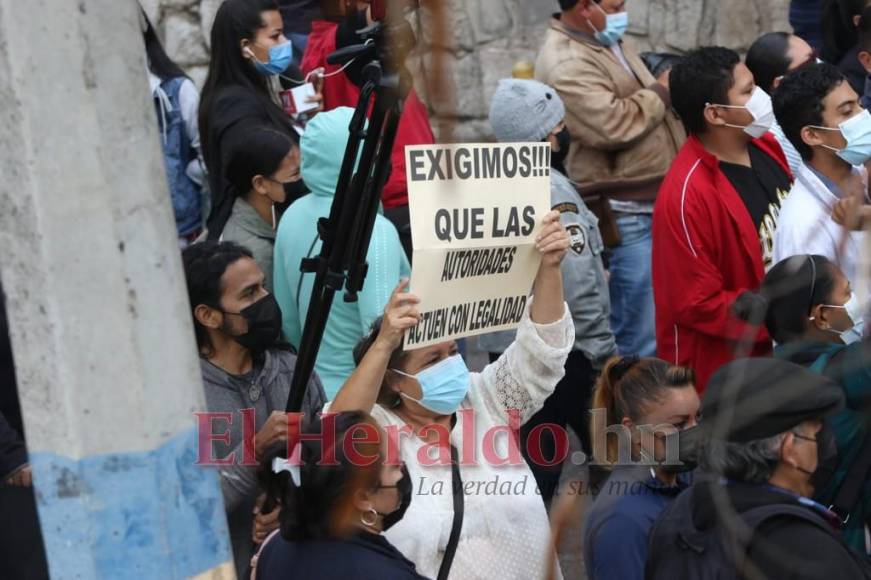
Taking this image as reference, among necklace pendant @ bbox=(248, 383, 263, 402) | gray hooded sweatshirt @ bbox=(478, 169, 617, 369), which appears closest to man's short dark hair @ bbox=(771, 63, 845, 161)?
gray hooded sweatshirt @ bbox=(478, 169, 617, 369)

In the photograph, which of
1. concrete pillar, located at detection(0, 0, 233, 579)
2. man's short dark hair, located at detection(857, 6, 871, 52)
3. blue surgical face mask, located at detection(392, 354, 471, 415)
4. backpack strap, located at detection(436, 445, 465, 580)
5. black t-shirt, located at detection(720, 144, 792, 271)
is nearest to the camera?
concrete pillar, located at detection(0, 0, 233, 579)

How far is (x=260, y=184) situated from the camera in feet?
17.4

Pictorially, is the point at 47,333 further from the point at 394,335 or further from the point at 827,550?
the point at 827,550

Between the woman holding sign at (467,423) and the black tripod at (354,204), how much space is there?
0.75 ft

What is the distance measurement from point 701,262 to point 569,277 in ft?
1.88

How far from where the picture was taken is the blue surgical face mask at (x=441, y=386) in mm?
3988

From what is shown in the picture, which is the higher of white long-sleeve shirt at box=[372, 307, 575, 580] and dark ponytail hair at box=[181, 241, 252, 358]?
dark ponytail hair at box=[181, 241, 252, 358]

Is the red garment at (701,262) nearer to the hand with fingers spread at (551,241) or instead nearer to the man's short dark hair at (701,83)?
the man's short dark hair at (701,83)

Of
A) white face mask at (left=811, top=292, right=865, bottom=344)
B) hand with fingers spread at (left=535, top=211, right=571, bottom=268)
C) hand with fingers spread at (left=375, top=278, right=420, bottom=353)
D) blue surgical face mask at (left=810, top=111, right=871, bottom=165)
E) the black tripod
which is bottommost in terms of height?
white face mask at (left=811, top=292, right=865, bottom=344)

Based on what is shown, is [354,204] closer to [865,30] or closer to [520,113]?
[520,113]

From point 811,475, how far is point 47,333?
1.78 metres

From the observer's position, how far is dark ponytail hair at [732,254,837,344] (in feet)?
14.3

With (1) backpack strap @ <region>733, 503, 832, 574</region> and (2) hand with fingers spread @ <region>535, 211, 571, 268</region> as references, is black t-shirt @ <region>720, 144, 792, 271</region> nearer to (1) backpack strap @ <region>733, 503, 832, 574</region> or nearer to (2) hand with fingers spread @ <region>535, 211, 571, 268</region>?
(2) hand with fingers spread @ <region>535, 211, 571, 268</region>

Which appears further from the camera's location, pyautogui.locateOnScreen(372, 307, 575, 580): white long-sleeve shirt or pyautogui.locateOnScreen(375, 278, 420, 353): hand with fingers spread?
pyautogui.locateOnScreen(372, 307, 575, 580): white long-sleeve shirt
